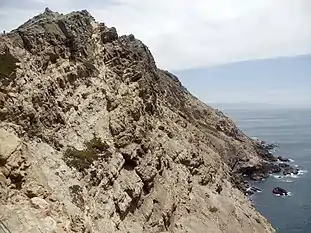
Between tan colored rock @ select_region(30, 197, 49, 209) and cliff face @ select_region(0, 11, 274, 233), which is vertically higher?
cliff face @ select_region(0, 11, 274, 233)

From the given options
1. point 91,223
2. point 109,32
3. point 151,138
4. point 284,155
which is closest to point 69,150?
point 91,223

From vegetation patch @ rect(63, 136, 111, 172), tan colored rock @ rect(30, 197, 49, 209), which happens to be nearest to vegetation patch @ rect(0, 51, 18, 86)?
vegetation patch @ rect(63, 136, 111, 172)

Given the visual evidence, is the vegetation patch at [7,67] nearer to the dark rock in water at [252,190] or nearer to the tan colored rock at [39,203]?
the tan colored rock at [39,203]

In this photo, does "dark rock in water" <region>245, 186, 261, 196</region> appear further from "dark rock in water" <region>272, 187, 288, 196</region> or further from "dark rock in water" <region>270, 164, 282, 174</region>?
"dark rock in water" <region>270, 164, 282, 174</region>

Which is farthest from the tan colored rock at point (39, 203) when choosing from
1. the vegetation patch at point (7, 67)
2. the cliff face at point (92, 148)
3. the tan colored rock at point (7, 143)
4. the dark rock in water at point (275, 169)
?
the dark rock in water at point (275, 169)

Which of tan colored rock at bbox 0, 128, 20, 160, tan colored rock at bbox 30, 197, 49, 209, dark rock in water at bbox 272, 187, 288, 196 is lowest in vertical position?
tan colored rock at bbox 30, 197, 49, 209

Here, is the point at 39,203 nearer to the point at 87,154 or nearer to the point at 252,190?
the point at 87,154

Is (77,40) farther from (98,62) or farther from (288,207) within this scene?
(288,207)
